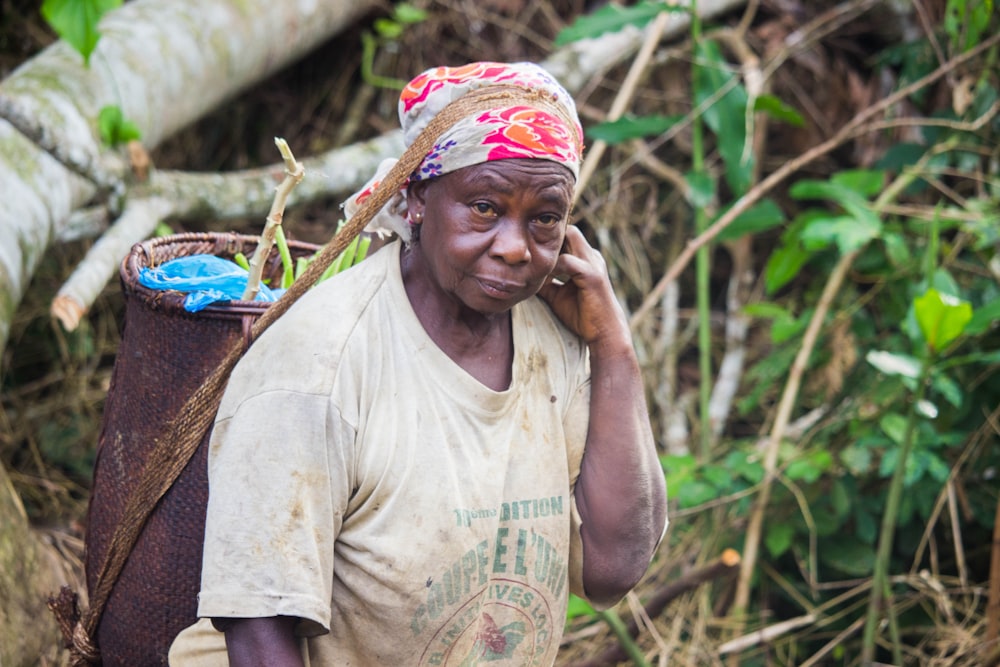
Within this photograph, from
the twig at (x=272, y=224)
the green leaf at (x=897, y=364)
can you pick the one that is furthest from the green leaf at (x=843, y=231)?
the twig at (x=272, y=224)

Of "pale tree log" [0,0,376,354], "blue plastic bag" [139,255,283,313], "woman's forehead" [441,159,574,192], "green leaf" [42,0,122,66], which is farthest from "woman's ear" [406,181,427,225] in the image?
"pale tree log" [0,0,376,354]

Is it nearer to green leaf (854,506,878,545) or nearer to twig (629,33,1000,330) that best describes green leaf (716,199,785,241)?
twig (629,33,1000,330)

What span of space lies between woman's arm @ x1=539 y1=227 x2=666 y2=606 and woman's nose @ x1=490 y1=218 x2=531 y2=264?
0.24 m

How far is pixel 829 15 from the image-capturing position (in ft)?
13.3

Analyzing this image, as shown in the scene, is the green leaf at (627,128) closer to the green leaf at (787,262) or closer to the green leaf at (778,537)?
the green leaf at (787,262)

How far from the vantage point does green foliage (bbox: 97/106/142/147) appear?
292 centimetres

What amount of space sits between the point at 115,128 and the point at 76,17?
46cm

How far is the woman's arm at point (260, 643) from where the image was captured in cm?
156

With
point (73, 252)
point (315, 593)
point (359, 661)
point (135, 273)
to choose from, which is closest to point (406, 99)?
point (135, 273)

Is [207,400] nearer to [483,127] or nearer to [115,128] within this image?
[483,127]

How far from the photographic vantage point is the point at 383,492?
1649mm

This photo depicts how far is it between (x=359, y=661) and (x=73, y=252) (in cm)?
271

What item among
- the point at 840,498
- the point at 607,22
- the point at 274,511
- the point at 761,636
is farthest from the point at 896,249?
the point at 274,511

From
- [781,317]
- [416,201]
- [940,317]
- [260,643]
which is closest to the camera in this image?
[260,643]
